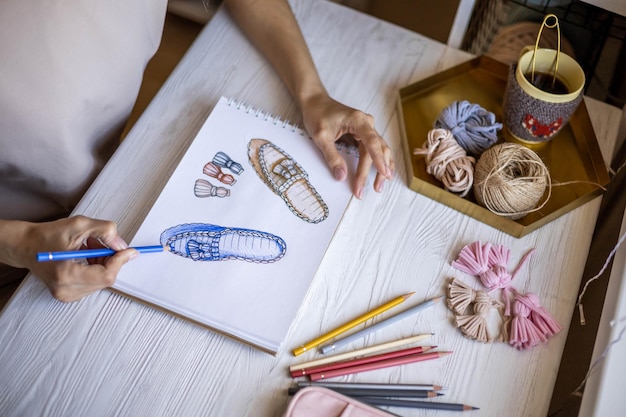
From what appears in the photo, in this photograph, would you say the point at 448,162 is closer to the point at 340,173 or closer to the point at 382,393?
the point at 340,173

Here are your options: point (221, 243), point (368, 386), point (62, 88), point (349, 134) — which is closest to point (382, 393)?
point (368, 386)

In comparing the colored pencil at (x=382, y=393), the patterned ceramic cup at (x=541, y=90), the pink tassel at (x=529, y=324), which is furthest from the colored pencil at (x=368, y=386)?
the patterned ceramic cup at (x=541, y=90)

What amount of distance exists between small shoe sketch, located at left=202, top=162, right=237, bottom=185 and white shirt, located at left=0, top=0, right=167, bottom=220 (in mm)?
168

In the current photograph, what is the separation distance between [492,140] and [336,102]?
0.22 meters

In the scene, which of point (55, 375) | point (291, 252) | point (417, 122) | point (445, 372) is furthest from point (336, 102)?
point (55, 375)

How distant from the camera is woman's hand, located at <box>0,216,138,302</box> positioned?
634 millimetres

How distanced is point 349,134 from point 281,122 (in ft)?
0.31

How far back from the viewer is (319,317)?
69cm

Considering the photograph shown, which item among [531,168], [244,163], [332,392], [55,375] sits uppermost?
[531,168]

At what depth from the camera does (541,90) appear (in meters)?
0.76

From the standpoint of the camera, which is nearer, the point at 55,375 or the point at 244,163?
the point at 55,375

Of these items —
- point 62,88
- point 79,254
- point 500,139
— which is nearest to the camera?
point 79,254

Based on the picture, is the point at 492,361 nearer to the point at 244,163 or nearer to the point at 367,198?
the point at 367,198

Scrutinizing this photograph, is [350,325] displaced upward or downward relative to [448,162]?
downward
